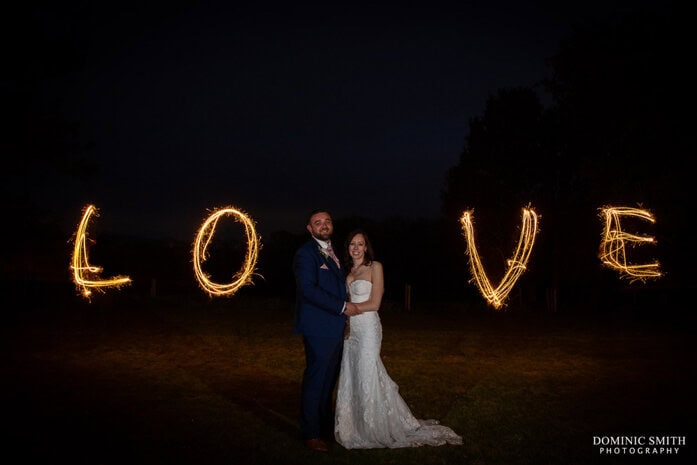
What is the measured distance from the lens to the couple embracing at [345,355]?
5.48m

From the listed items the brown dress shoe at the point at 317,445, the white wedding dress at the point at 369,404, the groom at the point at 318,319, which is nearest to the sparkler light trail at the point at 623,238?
the white wedding dress at the point at 369,404

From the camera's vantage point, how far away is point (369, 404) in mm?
5711

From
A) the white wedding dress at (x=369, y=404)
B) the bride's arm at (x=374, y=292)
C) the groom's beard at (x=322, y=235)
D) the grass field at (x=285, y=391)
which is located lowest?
the grass field at (x=285, y=391)

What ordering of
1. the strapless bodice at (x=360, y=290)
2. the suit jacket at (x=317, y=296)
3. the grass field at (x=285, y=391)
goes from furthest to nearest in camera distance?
the strapless bodice at (x=360, y=290) → the grass field at (x=285, y=391) → the suit jacket at (x=317, y=296)

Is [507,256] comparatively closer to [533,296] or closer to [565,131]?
[533,296]

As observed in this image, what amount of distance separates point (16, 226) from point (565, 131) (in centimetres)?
2092

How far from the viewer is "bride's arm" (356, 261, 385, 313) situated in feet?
18.7

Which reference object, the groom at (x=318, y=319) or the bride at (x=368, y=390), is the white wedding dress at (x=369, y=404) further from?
the groom at (x=318, y=319)

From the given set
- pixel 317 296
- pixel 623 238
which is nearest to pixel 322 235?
pixel 317 296

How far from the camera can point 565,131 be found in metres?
24.9

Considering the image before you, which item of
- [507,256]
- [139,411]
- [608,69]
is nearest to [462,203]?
[507,256]

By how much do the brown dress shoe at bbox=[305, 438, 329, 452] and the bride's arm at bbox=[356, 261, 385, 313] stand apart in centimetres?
130

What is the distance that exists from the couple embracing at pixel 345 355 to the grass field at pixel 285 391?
239mm

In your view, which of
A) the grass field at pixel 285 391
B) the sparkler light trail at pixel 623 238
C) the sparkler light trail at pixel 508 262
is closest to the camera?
the grass field at pixel 285 391
